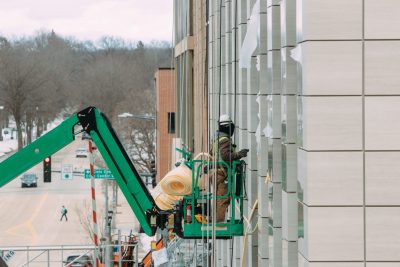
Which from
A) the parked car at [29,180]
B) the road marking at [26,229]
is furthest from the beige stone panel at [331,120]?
the parked car at [29,180]

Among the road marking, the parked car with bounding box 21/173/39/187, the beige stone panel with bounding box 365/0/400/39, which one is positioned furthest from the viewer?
the parked car with bounding box 21/173/39/187

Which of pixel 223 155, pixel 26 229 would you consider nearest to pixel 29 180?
pixel 26 229

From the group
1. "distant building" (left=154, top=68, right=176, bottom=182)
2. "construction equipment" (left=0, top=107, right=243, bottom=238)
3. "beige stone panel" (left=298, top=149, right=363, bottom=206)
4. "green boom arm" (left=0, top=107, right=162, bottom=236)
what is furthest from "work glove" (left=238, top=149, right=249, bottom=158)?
"distant building" (left=154, top=68, right=176, bottom=182)

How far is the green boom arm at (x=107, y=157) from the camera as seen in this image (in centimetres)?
1838

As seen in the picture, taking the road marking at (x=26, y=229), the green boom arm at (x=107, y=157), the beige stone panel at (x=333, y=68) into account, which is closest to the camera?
the beige stone panel at (x=333, y=68)

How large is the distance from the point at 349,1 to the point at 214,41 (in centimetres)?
1503

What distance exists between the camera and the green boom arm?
1838 centimetres

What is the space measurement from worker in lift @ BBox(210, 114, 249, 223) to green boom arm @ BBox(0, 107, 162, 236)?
1.70 meters

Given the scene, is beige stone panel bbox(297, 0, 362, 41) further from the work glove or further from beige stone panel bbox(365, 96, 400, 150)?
the work glove

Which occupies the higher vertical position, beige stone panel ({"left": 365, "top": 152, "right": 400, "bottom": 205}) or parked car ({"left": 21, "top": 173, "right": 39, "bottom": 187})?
beige stone panel ({"left": 365, "top": 152, "right": 400, "bottom": 205})

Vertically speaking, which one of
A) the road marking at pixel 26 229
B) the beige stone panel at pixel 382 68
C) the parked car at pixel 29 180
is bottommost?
the road marking at pixel 26 229

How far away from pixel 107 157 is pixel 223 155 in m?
2.80

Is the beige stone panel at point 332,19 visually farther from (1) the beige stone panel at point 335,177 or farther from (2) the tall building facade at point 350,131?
(1) the beige stone panel at point 335,177

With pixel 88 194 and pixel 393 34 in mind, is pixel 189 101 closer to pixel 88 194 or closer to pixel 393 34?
pixel 393 34
